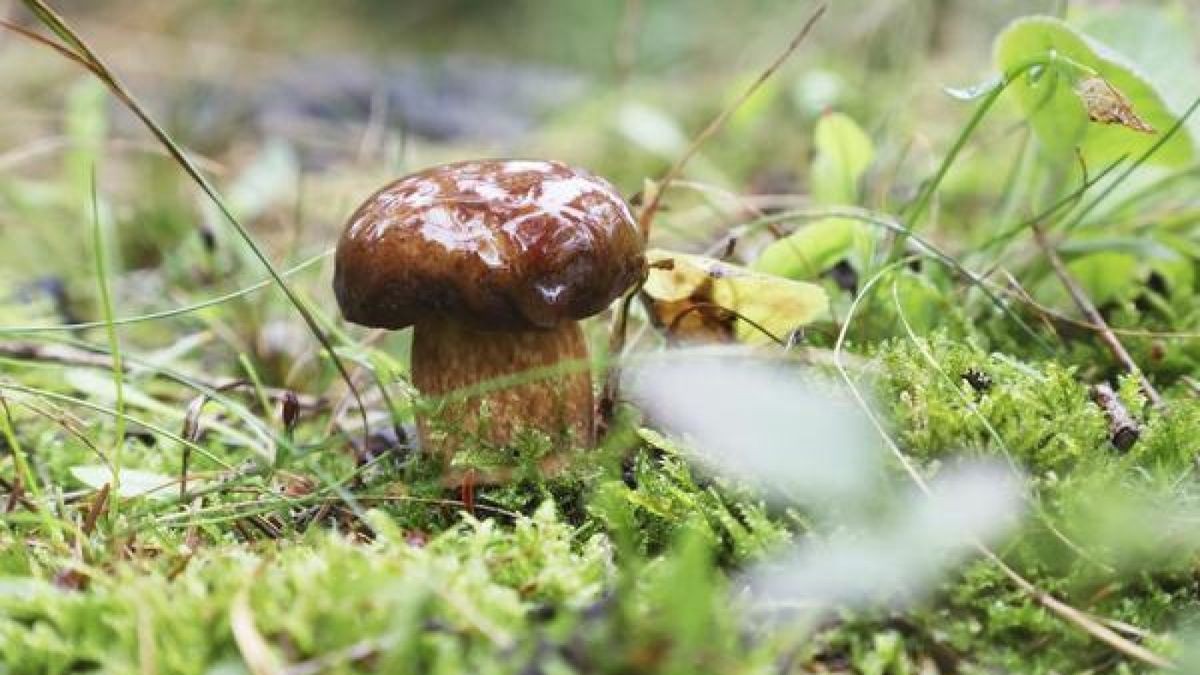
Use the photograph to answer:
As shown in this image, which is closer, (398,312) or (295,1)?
(398,312)

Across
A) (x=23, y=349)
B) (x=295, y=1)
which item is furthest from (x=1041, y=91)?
(x=295, y=1)

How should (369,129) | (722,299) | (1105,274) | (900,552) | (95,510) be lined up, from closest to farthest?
(900,552), (95,510), (722,299), (1105,274), (369,129)

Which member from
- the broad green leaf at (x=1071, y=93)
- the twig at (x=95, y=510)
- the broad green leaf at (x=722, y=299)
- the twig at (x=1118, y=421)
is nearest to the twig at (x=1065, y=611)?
the twig at (x=1118, y=421)

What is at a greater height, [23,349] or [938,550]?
[938,550]

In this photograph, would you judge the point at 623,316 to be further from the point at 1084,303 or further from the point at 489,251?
the point at 1084,303

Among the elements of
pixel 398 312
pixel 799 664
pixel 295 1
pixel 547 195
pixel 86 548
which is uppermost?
pixel 547 195

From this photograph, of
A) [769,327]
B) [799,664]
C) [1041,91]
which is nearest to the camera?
[799,664]

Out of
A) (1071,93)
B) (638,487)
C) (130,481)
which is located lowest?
(130,481)

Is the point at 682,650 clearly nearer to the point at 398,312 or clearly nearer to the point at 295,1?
the point at 398,312

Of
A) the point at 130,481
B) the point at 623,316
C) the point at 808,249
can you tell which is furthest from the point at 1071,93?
the point at 130,481
